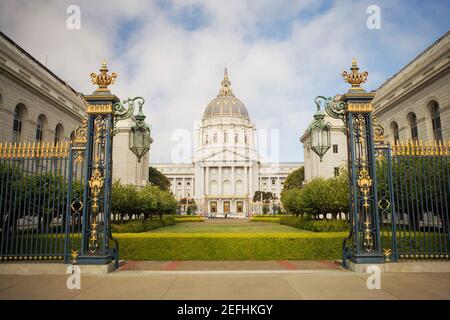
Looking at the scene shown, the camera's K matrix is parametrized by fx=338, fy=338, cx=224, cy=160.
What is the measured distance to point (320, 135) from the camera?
414 inches

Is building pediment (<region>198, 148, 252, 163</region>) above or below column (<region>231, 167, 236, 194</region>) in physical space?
above

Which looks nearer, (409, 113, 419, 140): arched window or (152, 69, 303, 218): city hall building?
(409, 113, 419, 140): arched window

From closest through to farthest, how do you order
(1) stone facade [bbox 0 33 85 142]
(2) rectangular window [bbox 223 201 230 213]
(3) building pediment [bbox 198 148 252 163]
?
(1) stone facade [bbox 0 33 85 142] → (2) rectangular window [bbox 223 201 230 213] → (3) building pediment [bbox 198 148 252 163]

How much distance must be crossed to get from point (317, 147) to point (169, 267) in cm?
598

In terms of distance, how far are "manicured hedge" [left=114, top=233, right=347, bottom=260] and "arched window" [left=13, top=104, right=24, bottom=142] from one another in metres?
17.2

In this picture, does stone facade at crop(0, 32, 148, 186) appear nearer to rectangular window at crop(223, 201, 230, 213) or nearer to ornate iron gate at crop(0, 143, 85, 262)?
ornate iron gate at crop(0, 143, 85, 262)

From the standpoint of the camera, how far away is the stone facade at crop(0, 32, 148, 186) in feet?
75.7

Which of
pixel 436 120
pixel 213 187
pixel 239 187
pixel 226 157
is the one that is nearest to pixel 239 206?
pixel 239 187

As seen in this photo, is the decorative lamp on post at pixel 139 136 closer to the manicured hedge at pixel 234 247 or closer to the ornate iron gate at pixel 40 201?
the ornate iron gate at pixel 40 201

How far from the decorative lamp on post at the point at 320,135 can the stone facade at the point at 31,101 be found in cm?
2126

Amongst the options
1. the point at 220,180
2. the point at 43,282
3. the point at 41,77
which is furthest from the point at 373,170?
the point at 220,180

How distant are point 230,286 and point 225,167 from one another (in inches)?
3759

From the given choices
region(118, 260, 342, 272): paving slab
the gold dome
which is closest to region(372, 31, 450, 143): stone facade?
region(118, 260, 342, 272): paving slab
